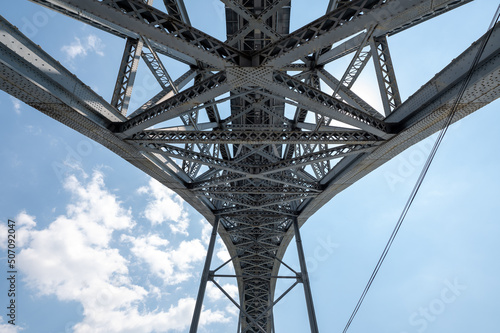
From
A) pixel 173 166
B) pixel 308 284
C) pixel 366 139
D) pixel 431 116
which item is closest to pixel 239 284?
pixel 308 284

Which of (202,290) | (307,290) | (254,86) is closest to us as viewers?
(254,86)

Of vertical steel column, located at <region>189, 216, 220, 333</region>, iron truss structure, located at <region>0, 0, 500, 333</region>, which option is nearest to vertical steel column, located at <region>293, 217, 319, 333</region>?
iron truss structure, located at <region>0, 0, 500, 333</region>

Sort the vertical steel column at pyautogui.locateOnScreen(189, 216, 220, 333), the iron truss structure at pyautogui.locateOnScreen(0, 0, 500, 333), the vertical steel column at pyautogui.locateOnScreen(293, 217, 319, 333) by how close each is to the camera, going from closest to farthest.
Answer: the iron truss structure at pyautogui.locateOnScreen(0, 0, 500, 333), the vertical steel column at pyautogui.locateOnScreen(189, 216, 220, 333), the vertical steel column at pyautogui.locateOnScreen(293, 217, 319, 333)

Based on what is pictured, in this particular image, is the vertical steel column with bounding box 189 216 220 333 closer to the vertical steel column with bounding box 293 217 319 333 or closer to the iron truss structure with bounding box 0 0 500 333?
the iron truss structure with bounding box 0 0 500 333

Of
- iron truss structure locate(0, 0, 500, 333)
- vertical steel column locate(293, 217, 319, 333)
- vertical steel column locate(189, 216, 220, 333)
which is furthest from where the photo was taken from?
vertical steel column locate(293, 217, 319, 333)

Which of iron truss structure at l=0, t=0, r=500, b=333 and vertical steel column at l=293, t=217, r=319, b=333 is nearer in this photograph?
iron truss structure at l=0, t=0, r=500, b=333

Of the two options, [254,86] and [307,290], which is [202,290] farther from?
[254,86]

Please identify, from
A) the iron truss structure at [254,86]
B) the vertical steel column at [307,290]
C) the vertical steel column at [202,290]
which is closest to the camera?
the iron truss structure at [254,86]

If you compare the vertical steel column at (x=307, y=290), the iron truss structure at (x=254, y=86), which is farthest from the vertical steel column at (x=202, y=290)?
the vertical steel column at (x=307, y=290)

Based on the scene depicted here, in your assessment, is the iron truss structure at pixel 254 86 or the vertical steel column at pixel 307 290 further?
the vertical steel column at pixel 307 290

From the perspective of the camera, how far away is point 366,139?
915cm

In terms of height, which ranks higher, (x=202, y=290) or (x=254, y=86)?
(x=254, y=86)

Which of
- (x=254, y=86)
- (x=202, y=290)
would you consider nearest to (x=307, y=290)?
(x=202, y=290)

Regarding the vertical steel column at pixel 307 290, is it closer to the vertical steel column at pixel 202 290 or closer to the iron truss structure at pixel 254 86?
the iron truss structure at pixel 254 86
